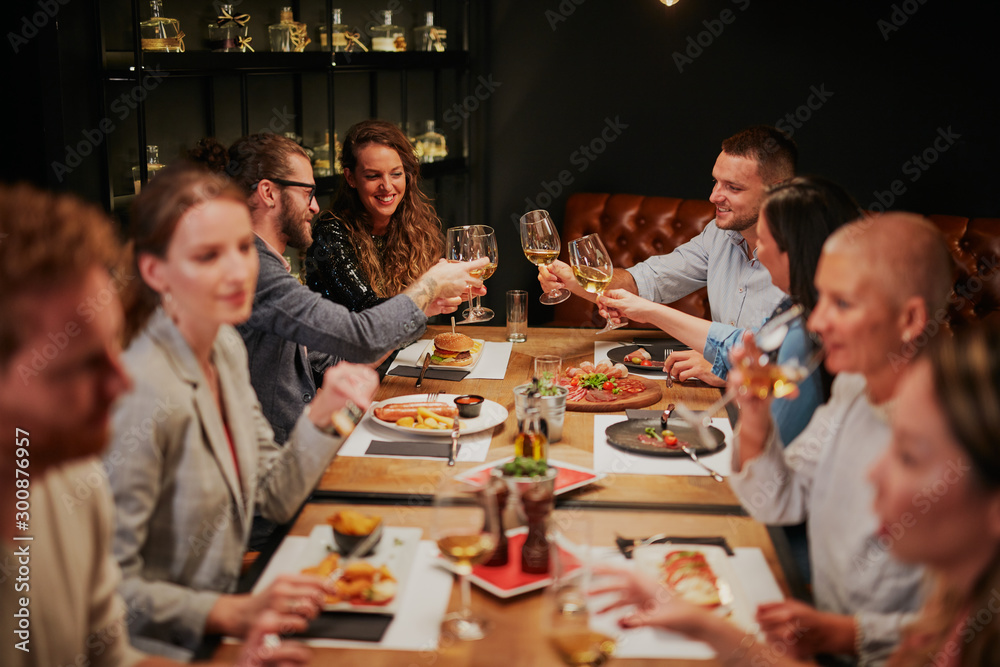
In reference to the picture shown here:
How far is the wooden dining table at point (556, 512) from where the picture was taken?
132 cm

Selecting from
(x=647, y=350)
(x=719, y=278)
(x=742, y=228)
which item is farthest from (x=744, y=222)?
(x=647, y=350)

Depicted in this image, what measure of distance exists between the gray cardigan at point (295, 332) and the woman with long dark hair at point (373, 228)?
0.44 meters

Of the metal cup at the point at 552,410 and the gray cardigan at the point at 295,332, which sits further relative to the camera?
the gray cardigan at the point at 295,332

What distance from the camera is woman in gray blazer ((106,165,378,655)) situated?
1.39m

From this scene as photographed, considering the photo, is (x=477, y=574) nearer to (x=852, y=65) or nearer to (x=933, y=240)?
(x=933, y=240)

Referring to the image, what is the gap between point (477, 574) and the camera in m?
1.52

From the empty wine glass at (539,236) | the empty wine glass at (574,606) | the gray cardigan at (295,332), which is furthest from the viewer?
the empty wine glass at (539,236)

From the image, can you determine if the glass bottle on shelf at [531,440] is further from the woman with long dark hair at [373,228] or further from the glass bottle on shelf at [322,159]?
the glass bottle on shelf at [322,159]

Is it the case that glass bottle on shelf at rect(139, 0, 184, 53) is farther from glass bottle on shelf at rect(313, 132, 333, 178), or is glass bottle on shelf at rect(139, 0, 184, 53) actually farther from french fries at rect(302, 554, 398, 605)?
french fries at rect(302, 554, 398, 605)

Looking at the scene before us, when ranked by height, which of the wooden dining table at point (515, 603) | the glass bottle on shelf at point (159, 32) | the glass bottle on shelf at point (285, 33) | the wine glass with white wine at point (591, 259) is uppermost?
the glass bottle on shelf at point (285, 33)

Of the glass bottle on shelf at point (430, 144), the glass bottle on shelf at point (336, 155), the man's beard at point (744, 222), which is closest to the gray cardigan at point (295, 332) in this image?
the man's beard at point (744, 222)

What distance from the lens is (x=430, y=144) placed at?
4.98 meters

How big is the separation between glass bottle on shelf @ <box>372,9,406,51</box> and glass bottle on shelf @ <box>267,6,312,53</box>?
0.80m

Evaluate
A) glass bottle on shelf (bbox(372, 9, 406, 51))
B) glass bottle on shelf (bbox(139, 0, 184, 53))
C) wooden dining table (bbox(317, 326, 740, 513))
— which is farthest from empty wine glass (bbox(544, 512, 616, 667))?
glass bottle on shelf (bbox(372, 9, 406, 51))
